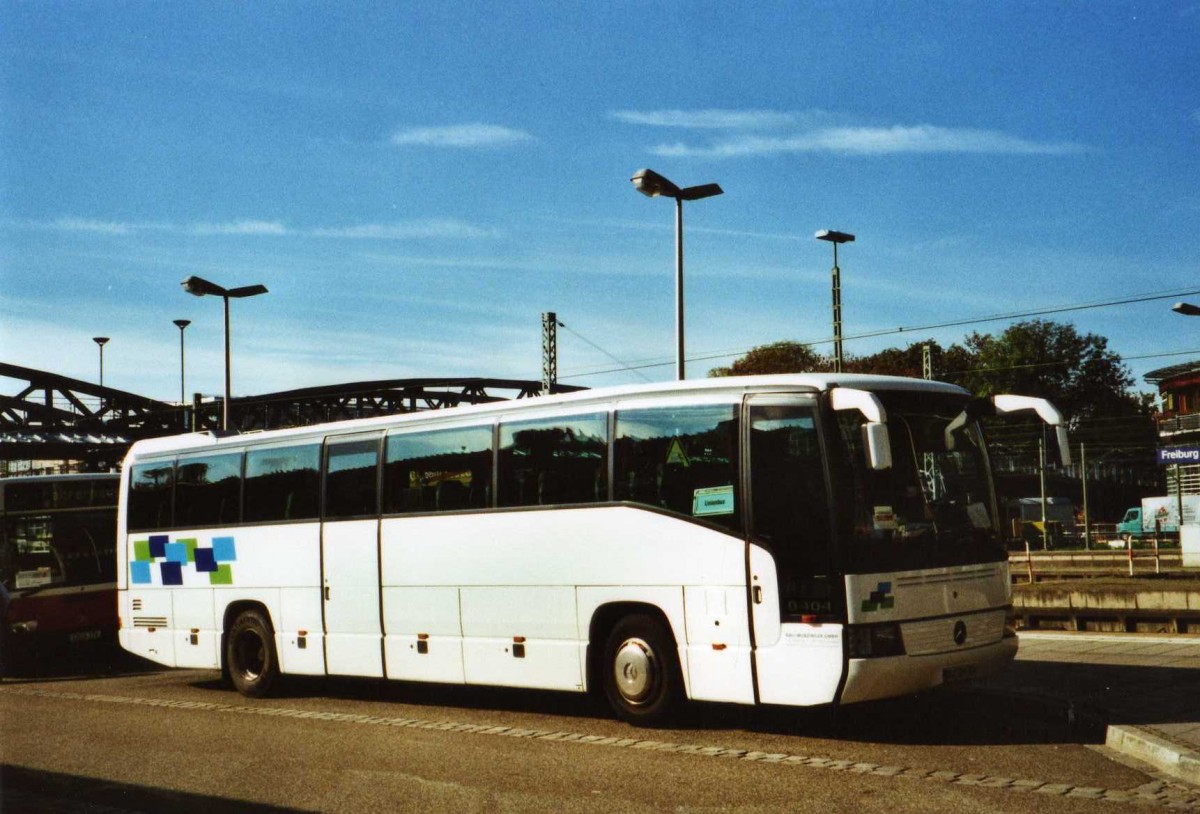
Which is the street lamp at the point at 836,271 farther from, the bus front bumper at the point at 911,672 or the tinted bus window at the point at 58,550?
the bus front bumper at the point at 911,672

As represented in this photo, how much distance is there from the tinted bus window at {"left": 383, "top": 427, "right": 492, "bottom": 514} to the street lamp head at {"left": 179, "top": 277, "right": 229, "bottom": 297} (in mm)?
17956

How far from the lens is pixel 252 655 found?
16344mm

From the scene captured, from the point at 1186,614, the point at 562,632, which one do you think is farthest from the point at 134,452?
the point at 1186,614

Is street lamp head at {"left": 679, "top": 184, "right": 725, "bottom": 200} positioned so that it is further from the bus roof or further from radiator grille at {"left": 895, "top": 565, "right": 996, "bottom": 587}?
radiator grille at {"left": 895, "top": 565, "right": 996, "bottom": 587}

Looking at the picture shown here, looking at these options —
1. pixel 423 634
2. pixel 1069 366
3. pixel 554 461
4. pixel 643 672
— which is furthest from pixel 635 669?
pixel 1069 366

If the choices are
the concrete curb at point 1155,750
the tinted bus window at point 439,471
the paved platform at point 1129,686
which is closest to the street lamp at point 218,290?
the tinted bus window at point 439,471

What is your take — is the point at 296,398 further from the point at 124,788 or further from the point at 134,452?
the point at 124,788

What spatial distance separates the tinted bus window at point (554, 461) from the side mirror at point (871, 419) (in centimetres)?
255

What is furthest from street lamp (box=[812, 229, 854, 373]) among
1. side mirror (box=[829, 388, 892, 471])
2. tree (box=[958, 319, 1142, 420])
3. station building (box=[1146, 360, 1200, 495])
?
tree (box=[958, 319, 1142, 420])

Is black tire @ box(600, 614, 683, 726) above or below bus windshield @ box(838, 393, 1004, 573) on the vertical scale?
below

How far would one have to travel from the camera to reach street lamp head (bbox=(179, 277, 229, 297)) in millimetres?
30750

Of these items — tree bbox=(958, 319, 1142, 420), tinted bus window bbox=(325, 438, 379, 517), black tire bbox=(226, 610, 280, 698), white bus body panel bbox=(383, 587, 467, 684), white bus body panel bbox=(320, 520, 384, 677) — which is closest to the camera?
white bus body panel bbox=(383, 587, 467, 684)

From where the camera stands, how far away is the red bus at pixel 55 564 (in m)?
20.0

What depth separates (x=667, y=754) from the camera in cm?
1026
